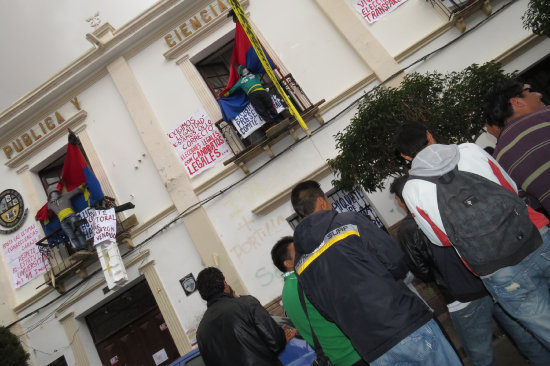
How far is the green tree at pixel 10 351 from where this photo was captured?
22.3 ft

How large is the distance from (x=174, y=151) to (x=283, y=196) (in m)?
3.03

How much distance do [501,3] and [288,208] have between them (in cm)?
653

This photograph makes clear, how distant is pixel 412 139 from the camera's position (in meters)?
2.22

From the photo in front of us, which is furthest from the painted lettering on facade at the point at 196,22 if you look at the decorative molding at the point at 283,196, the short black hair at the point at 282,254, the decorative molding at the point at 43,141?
the short black hair at the point at 282,254

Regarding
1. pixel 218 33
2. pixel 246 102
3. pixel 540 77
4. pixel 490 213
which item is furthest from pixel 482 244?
pixel 218 33

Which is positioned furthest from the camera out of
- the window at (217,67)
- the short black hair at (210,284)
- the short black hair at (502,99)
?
the window at (217,67)

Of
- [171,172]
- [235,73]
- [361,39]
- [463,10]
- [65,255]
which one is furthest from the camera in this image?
[65,255]

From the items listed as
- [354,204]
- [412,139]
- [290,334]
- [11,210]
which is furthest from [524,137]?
[11,210]

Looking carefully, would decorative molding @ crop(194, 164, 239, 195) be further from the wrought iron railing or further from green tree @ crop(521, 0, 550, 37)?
green tree @ crop(521, 0, 550, 37)

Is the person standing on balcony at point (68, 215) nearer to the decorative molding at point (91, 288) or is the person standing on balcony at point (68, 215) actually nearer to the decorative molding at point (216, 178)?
the decorative molding at point (91, 288)

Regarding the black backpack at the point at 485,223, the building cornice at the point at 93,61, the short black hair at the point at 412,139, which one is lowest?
the black backpack at the point at 485,223

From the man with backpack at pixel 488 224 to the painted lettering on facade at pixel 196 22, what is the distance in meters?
8.41

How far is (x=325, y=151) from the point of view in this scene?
24.7ft

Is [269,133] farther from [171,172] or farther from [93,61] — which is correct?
[93,61]
